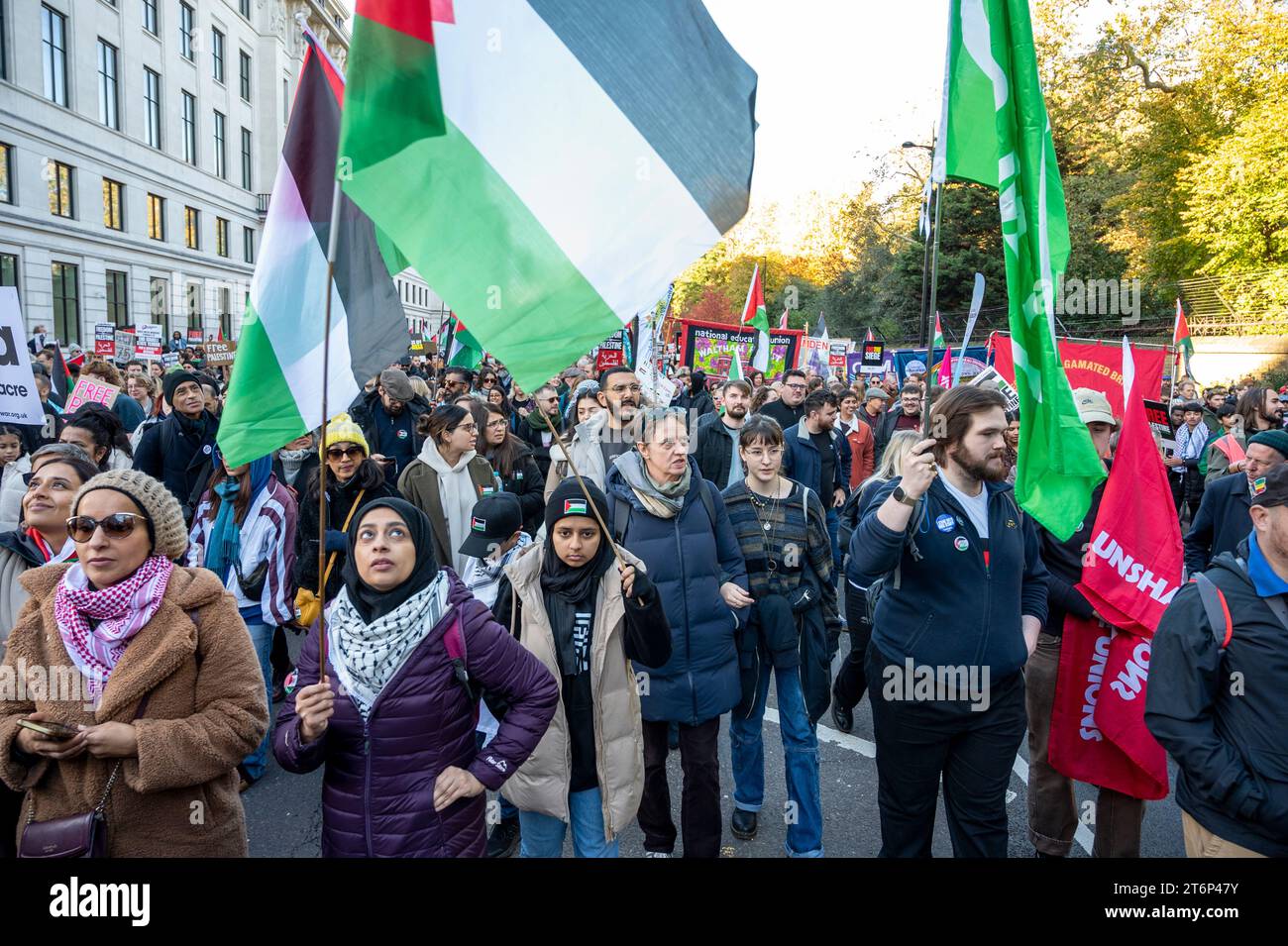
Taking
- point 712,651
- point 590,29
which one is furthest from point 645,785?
point 590,29

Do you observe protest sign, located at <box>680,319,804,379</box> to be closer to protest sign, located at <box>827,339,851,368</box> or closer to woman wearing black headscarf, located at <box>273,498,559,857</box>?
protest sign, located at <box>827,339,851,368</box>

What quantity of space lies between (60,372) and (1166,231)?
105ft

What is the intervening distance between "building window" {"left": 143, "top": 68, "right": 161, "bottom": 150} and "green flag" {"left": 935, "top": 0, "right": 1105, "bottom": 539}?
42.7 m

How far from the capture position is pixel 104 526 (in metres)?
2.67

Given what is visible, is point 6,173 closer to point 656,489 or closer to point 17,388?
point 17,388

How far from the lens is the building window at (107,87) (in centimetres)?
3381

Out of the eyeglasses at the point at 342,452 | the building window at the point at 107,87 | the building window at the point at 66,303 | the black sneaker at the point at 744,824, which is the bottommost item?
the black sneaker at the point at 744,824

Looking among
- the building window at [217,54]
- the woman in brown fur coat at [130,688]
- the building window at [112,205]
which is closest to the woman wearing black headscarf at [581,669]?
the woman in brown fur coat at [130,688]

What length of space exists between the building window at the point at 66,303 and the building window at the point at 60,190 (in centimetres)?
191

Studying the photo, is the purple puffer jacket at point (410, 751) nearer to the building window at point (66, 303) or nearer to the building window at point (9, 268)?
the building window at point (9, 268)

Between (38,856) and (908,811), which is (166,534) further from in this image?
(908,811)

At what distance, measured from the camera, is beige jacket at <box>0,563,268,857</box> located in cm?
257

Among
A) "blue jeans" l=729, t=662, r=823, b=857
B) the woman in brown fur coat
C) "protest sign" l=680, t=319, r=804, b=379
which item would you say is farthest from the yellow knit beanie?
"protest sign" l=680, t=319, r=804, b=379

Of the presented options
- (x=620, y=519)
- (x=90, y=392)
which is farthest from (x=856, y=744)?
(x=90, y=392)
